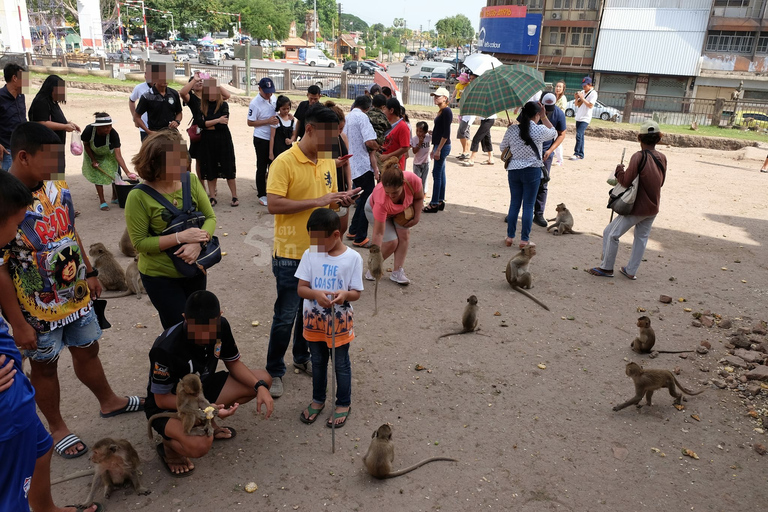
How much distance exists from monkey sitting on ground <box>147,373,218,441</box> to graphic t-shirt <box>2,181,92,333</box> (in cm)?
96

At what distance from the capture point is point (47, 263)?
3.42m

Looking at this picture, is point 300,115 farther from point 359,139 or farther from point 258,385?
point 258,385

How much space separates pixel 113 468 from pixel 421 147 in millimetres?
7542

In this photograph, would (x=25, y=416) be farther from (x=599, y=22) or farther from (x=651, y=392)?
(x=599, y=22)

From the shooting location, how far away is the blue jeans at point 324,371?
4190 millimetres

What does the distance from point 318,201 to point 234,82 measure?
26341 mm

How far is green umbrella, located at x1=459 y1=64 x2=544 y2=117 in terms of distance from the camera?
27.2ft

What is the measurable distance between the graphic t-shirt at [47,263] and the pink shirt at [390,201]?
3402 millimetres

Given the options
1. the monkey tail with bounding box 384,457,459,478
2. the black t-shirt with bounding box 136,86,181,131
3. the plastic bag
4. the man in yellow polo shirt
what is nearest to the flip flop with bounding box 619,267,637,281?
the monkey tail with bounding box 384,457,459,478

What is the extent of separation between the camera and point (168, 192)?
3.82 m

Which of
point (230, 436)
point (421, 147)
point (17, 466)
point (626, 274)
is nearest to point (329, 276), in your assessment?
point (230, 436)

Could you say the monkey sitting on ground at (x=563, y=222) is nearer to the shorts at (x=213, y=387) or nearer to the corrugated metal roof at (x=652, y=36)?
the shorts at (x=213, y=387)

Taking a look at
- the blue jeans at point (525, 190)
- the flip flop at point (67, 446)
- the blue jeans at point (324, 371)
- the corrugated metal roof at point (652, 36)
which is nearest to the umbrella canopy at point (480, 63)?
the blue jeans at point (525, 190)

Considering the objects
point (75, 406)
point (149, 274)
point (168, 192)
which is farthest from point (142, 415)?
point (168, 192)
